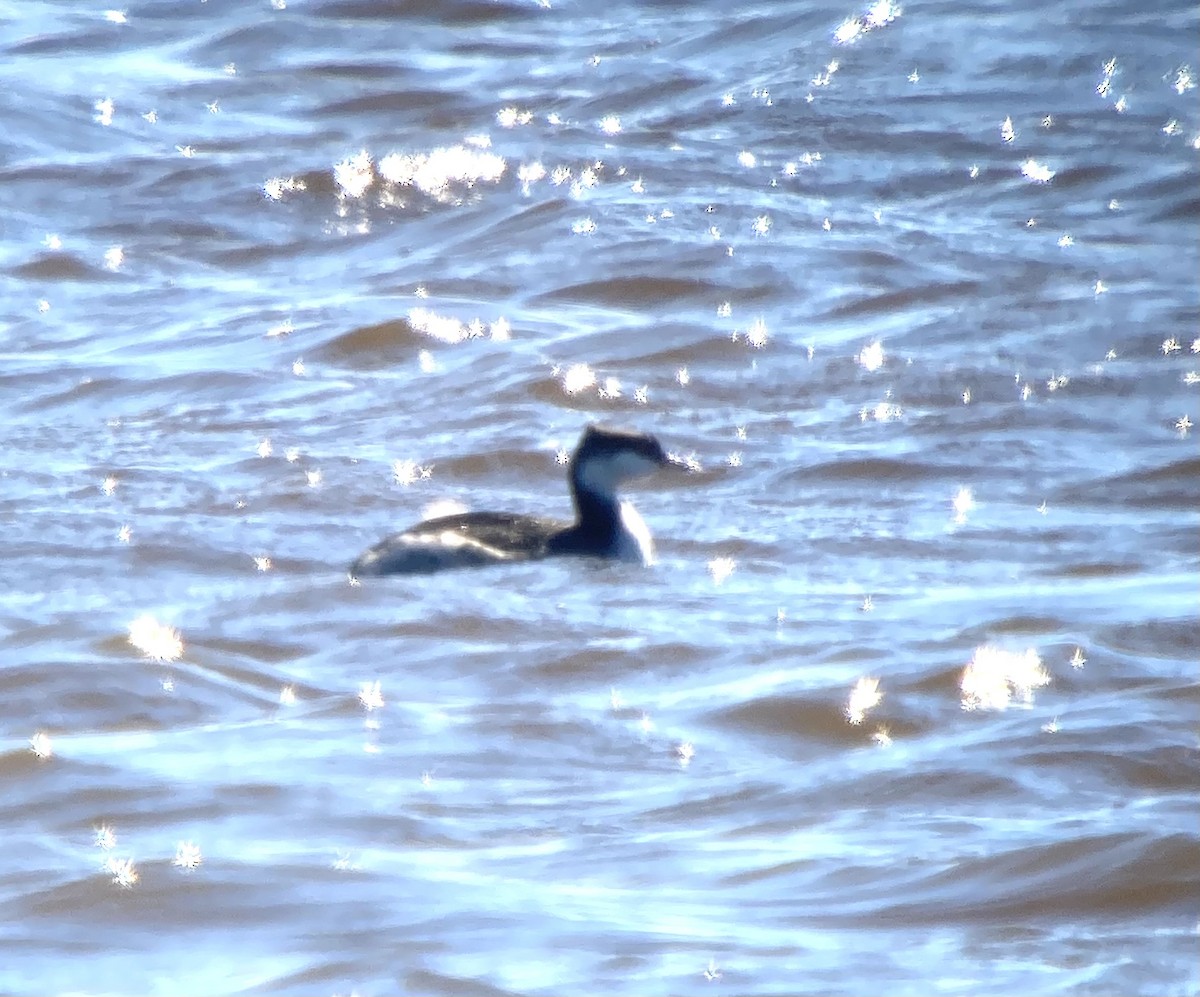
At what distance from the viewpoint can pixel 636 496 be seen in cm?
1006

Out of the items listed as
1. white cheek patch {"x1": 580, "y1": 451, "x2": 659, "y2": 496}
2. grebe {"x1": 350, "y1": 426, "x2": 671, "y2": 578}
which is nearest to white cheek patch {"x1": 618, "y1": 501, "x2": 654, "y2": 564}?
grebe {"x1": 350, "y1": 426, "x2": 671, "y2": 578}

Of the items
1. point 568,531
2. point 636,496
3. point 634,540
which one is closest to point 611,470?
point 568,531

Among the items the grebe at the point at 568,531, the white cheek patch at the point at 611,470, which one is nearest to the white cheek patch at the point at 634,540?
the grebe at the point at 568,531

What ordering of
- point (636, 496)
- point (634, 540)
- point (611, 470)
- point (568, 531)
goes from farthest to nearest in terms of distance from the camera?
point (636, 496), point (611, 470), point (568, 531), point (634, 540)

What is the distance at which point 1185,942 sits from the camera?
5160mm

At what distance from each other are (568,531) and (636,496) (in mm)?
796

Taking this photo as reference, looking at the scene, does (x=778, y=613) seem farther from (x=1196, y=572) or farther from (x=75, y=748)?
(x=75, y=748)

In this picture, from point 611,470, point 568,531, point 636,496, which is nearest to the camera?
point 568,531

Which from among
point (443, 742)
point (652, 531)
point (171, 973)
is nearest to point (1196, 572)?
point (652, 531)

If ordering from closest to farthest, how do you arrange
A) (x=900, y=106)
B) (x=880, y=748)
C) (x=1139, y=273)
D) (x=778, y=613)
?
(x=880, y=748) < (x=778, y=613) < (x=1139, y=273) < (x=900, y=106)

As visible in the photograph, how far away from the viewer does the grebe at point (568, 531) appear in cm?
878

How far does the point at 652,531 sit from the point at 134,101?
10.0m

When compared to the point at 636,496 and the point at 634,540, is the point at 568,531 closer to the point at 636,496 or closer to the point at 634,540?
the point at 634,540

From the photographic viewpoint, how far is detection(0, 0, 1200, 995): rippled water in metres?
5.45
